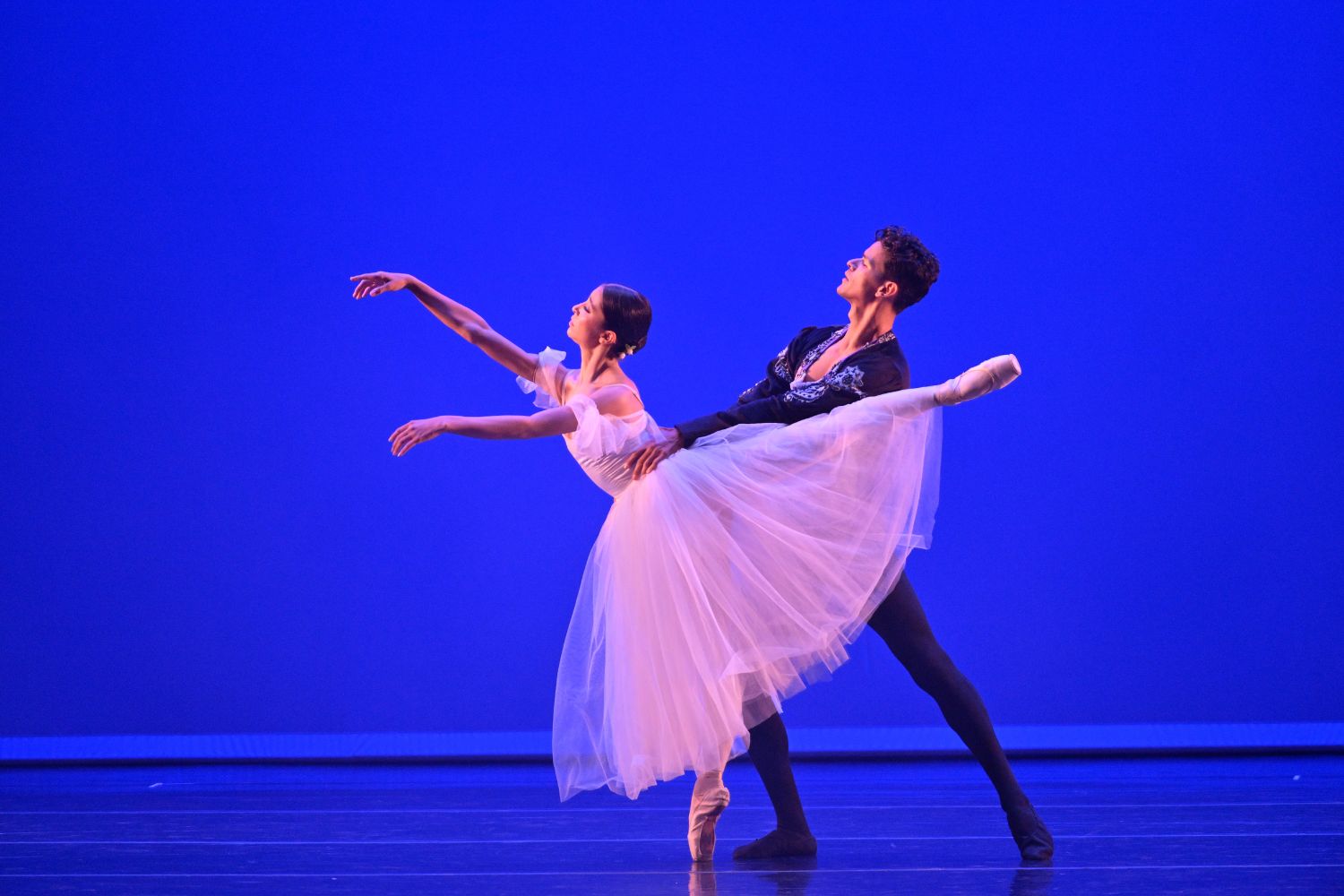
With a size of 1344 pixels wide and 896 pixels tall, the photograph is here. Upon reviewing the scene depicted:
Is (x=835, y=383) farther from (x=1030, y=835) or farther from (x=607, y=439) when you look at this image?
(x=1030, y=835)

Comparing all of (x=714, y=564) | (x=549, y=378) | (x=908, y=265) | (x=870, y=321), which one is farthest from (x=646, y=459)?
(x=908, y=265)

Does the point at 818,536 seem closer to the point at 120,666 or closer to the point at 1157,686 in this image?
the point at 1157,686

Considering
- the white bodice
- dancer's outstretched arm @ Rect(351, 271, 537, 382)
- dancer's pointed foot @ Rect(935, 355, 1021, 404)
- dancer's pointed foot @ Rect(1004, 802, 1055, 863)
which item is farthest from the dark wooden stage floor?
dancer's outstretched arm @ Rect(351, 271, 537, 382)

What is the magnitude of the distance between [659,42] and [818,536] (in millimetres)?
2410

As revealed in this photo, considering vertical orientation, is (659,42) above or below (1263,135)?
above

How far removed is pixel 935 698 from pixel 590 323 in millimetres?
938

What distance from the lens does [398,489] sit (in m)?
4.18

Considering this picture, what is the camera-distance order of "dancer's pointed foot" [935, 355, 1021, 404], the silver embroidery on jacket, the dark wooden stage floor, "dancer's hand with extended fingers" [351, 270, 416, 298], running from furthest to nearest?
1. "dancer's hand with extended fingers" [351, 270, 416, 298]
2. the silver embroidery on jacket
3. "dancer's pointed foot" [935, 355, 1021, 404]
4. the dark wooden stage floor

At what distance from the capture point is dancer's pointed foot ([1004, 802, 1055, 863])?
7.32ft

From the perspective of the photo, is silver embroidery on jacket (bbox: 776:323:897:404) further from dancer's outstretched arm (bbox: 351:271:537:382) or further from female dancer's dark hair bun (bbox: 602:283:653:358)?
dancer's outstretched arm (bbox: 351:271:537:382)

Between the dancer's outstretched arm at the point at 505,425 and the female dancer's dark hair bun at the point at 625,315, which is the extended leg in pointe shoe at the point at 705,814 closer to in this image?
the dancer's outstretched arm at the point at 505,425

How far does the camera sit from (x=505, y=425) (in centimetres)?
224

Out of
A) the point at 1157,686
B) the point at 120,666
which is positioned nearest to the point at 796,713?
the point at 1157,686

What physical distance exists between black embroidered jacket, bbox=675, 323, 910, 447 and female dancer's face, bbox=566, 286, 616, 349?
0.76 ft
